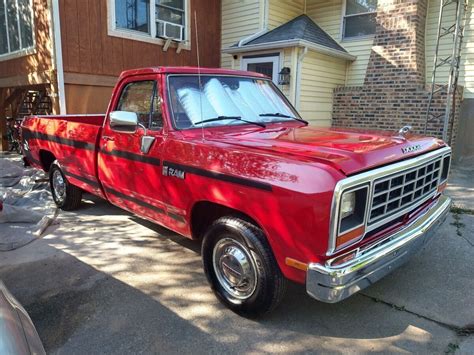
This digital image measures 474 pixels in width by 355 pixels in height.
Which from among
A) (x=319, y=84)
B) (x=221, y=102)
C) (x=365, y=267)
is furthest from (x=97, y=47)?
(x=365, y=267)

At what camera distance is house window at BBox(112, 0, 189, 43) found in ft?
31.6

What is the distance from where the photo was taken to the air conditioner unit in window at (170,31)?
10.3m

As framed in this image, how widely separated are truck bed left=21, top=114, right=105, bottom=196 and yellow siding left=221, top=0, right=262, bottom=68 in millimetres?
6184

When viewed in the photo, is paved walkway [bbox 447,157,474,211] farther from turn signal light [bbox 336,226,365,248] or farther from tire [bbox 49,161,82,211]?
tire [bbox 49,161,82,211]

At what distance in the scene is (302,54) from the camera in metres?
9.39

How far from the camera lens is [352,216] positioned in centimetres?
249

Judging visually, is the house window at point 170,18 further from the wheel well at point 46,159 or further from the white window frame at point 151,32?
the wheel well at point 46,159

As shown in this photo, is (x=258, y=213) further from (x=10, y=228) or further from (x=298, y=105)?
(x=298, y=105)

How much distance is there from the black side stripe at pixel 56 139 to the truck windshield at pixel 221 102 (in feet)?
4.63

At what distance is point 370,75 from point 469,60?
215 cm

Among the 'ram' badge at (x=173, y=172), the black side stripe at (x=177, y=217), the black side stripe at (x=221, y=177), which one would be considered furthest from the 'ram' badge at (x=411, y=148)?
the black side stripe at (x=177, y=217)

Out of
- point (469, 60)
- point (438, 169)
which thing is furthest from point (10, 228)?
point (469, 60)

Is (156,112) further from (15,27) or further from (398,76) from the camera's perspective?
(15,27)

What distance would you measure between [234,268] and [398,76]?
26.1 ft
